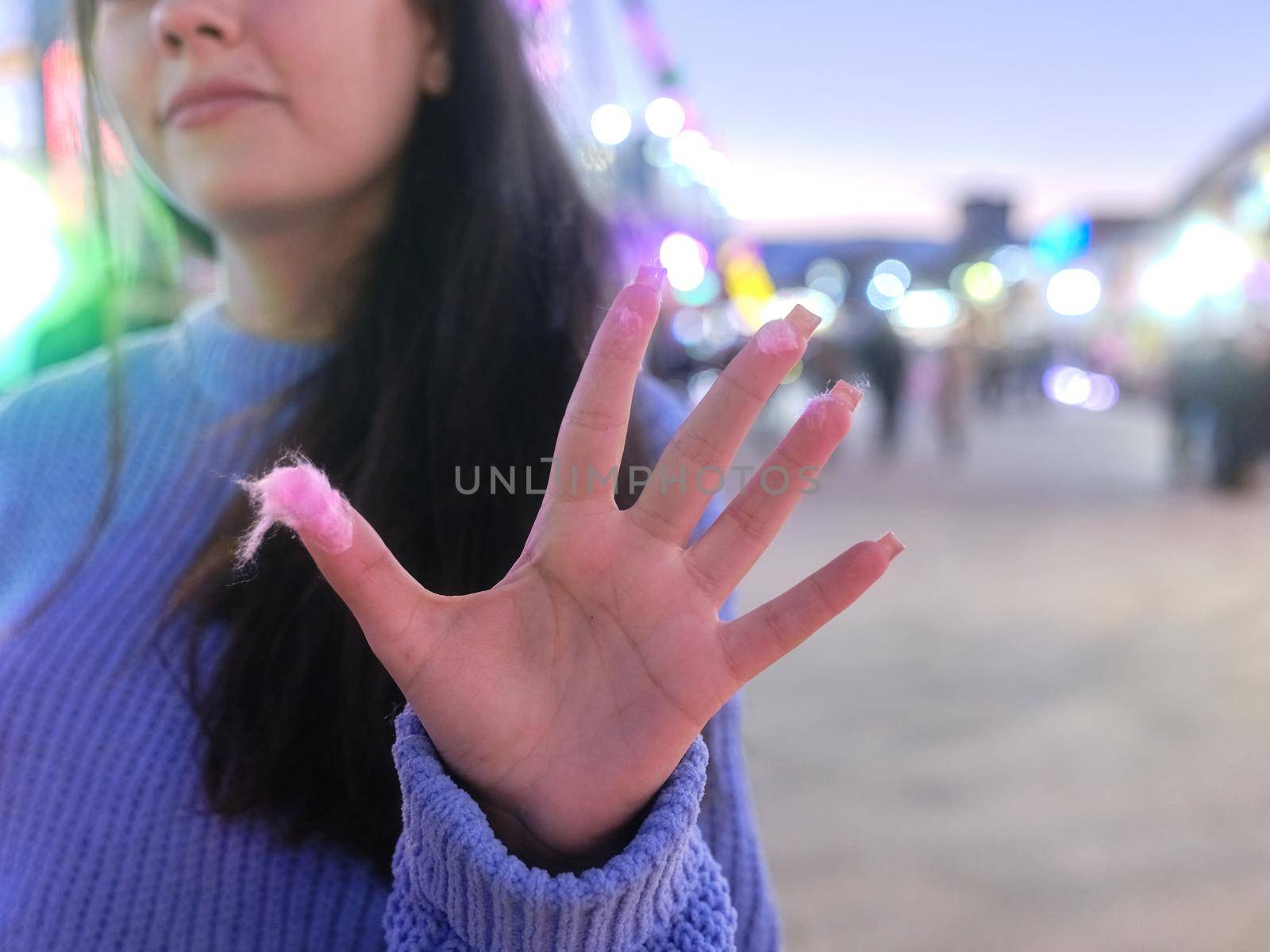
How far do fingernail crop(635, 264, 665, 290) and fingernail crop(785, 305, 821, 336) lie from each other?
0.08 meters

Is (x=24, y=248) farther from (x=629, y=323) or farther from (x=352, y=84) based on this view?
(x=629, y=323)

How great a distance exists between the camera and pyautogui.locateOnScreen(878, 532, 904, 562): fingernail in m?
0.60

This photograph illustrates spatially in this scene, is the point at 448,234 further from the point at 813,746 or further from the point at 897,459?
the point at 897,459

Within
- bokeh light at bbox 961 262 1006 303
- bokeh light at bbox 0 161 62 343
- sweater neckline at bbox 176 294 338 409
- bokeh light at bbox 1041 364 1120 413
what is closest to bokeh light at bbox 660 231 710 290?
bokeh light at bbox 1041 364 1120 413

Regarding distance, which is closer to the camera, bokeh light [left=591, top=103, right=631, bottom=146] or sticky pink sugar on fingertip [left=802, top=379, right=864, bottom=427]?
sticky pink sugar on fingertip [left=802, top=379, right=864, bottom=427]

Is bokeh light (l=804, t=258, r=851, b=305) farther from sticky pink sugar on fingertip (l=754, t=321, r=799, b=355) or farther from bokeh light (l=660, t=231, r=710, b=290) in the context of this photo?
sticky pink sugar on fingertip (l=754, t=321, r=799, b=355)

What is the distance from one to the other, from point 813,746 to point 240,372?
2237mm

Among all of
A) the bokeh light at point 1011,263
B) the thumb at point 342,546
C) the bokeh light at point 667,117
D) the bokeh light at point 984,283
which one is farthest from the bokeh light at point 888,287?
the thumb at point 342,546

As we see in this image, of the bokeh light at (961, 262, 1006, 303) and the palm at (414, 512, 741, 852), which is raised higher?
the bokeh light at (961, 262, 1006, 303)

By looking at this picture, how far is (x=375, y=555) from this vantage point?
567 millimetres

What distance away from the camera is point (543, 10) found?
1067mm

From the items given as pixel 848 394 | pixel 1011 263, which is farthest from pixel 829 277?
pixel 848 394

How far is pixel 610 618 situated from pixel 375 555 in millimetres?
156

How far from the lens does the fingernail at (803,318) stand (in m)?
0.59
